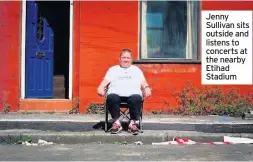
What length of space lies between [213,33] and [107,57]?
2469 mm

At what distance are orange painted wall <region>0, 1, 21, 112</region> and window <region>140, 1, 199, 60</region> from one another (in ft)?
9.32

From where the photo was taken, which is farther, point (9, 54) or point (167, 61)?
point (167, 61)

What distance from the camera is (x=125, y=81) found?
6.86 metres

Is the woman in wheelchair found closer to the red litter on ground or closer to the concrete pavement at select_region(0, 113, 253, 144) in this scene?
the concrete pavement at select_region(0, 113, 253, 144)

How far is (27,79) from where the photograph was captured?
913 cm

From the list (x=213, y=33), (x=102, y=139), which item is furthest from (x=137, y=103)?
(x=213, y=33)

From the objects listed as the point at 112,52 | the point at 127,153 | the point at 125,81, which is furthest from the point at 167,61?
the point at 127,153

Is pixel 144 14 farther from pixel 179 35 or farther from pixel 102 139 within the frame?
pixel 102 139

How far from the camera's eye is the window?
9125 millimetres

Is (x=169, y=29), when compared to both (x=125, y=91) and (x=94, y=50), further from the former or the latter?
(x=125, y=91)

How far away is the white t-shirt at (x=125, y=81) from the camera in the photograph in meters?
6.79

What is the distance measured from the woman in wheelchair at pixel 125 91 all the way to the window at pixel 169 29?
2.15 meters

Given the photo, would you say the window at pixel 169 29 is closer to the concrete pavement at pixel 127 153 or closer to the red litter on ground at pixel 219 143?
the red litter on ground at pixel 219 143

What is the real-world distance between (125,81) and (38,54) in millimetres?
3245
